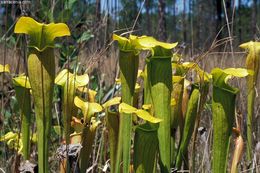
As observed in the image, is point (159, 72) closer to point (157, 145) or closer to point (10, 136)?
point (157, 145)

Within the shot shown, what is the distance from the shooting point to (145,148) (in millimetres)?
671

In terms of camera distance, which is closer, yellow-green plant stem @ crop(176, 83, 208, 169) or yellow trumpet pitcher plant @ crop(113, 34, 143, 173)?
yellow trumpet pitcher plant @ crop(113, 34, 143, 173)

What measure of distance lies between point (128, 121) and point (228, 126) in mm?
189

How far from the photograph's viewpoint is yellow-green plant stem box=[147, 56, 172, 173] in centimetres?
69

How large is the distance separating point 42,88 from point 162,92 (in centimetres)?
21

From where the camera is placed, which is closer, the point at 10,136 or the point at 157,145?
the point at 157,145

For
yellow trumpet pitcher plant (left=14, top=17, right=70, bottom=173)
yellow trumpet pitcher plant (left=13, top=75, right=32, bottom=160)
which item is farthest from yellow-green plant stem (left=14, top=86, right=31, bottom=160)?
yellow trumpet pitcher plant (left=14, top=17, right=70, bottom=173)

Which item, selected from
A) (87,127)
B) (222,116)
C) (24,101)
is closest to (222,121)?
(222,116)

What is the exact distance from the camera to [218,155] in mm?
742

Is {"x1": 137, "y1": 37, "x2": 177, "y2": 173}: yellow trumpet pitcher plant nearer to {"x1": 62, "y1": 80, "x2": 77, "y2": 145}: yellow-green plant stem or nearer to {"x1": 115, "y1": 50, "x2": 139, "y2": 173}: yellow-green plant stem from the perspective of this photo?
{"x1": 115, "y1": 50, "x2": 139, "y2": 173}: yellow-green plant stem

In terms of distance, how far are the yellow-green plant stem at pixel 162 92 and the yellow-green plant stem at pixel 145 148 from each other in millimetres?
32

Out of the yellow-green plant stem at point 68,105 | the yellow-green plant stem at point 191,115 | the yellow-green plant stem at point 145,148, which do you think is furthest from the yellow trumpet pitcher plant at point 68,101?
the yellow-green plant stem at point 191,115

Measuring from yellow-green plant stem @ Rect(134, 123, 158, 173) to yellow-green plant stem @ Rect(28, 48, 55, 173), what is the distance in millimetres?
157

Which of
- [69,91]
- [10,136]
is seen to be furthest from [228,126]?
[10,136]
